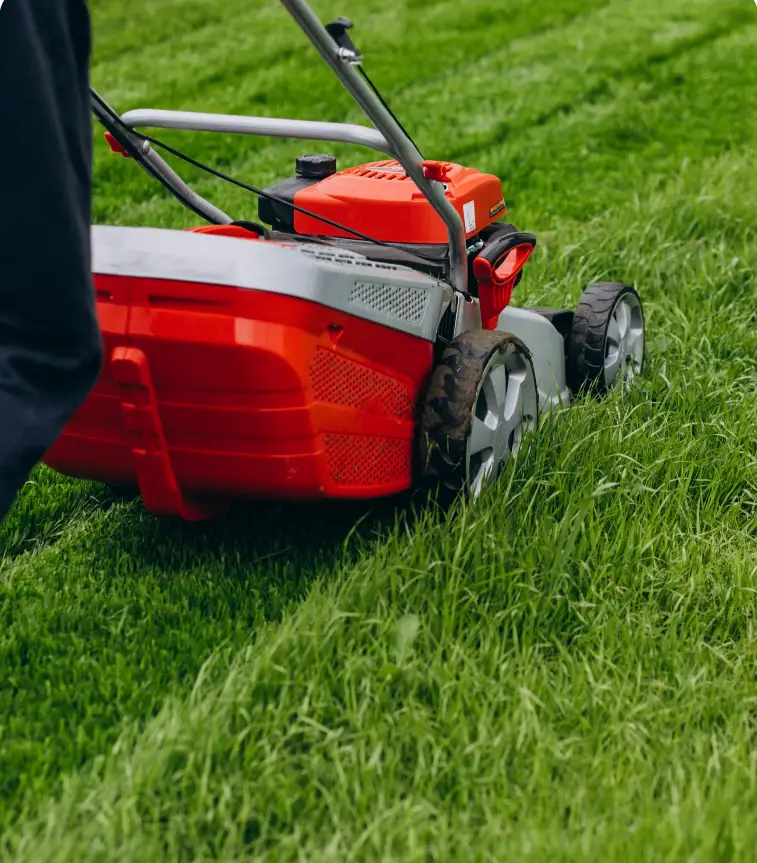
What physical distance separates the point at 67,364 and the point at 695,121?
5174 millimetres

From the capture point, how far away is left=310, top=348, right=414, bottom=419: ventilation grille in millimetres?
2188

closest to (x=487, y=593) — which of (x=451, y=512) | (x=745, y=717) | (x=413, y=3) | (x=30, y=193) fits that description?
(x=451, y=512)

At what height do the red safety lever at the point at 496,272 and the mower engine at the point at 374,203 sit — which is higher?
the mower engine at the point at 374,203

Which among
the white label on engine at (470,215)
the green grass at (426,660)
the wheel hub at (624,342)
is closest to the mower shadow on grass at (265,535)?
the green grass at (426,660)

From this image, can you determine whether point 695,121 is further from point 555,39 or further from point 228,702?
point 228,702

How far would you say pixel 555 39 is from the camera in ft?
26.1

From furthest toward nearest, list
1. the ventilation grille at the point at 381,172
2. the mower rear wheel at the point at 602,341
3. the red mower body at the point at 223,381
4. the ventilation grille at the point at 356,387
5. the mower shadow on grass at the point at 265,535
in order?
the mower rear wheel at the point at 602,341 → the ventilation grille at the point at 381,172 → the mower shadow on grass at the point at 265,535 → the ventilation grille at the point at 356,387 → the red mower body at the point at 223,381

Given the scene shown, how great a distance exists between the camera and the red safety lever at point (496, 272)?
2.70 metres

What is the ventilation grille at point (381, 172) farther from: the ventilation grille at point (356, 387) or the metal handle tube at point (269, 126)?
the ventilation grille at point (356, 387)

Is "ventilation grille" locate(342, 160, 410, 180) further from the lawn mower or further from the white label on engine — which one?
the white label on engine

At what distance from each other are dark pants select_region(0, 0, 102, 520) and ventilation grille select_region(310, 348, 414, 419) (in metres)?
0.54

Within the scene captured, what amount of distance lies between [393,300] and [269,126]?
0.49 meters

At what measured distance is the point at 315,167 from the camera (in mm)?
2992

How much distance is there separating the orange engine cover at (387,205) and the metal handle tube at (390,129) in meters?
0.16
